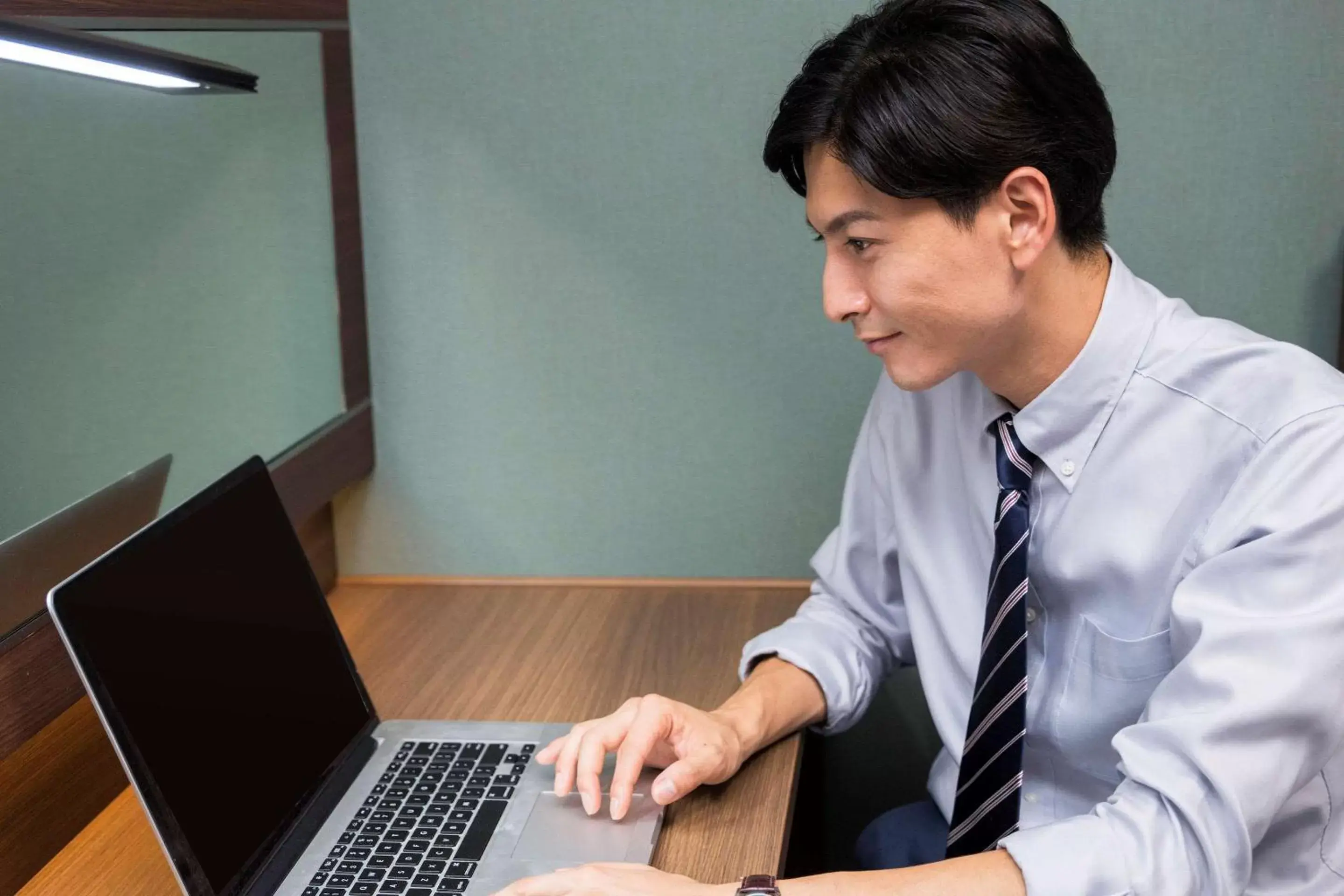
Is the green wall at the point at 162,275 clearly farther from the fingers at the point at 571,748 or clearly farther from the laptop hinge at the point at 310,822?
the fingers at the point at 571,748

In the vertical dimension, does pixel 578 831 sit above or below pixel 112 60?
below

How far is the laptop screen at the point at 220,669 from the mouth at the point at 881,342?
21.2 inches

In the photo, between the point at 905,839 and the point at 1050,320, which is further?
the point at 905,839

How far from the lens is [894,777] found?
1.73 metres

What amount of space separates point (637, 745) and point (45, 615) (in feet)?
1.56

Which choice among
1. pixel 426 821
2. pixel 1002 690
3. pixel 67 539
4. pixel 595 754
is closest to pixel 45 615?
pixel 67 539

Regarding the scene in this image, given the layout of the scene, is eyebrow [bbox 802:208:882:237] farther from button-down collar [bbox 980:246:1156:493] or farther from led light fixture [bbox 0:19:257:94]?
led light fixture [bbox 0:19:257:94]

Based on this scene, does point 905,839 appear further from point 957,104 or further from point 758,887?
point 957,104

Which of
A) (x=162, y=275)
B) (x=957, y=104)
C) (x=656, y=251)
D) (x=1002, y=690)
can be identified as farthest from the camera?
(x=656, y=251)

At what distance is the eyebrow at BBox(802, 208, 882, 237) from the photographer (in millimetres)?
1026

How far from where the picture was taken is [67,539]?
1.04 meters

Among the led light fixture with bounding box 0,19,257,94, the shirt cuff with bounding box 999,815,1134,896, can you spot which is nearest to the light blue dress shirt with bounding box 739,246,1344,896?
the shirt cuff with bounding box 999,815,1134,896

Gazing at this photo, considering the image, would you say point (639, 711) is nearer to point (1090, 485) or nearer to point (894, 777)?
point (1090, 485)

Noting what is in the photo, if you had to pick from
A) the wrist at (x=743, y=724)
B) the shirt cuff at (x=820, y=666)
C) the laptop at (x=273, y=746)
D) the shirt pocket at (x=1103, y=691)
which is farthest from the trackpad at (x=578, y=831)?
the shirt pocket at (x=1103, y=691)
